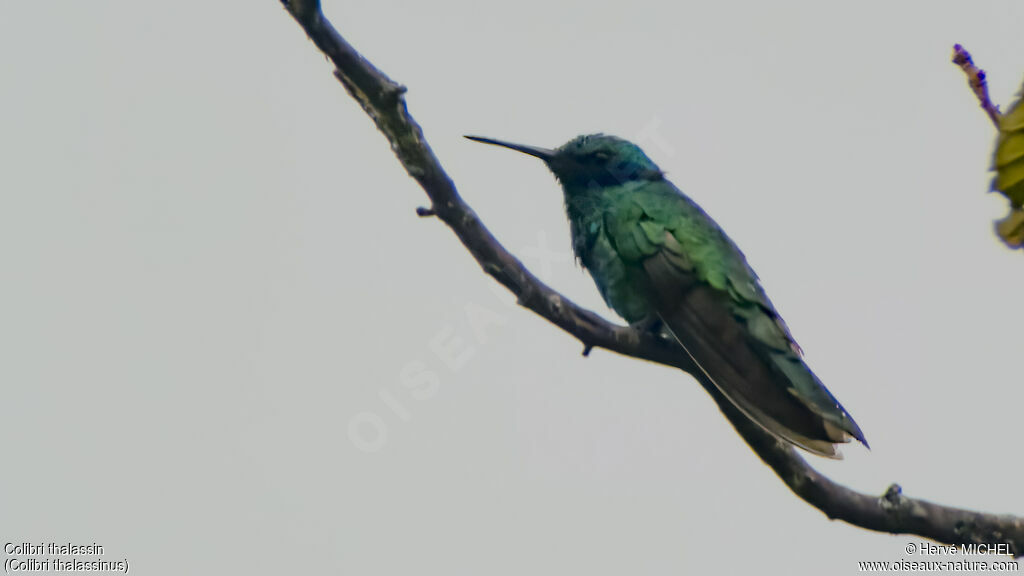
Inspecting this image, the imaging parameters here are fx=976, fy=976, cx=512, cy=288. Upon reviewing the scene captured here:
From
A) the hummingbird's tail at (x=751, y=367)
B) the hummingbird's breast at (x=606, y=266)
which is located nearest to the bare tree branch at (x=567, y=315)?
the hummingbird's tail at (x=751, y=367)

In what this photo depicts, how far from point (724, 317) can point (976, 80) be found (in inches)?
157

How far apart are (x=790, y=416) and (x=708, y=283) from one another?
1314 millimetres

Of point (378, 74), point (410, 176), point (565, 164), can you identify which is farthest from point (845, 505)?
point (565, 164)

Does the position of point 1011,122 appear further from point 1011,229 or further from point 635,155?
point 635,155

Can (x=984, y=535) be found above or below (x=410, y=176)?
below

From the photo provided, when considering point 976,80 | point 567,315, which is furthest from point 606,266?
point 976,80

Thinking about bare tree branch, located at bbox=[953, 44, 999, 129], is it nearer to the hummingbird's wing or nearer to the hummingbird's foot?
the hummingbird's wing

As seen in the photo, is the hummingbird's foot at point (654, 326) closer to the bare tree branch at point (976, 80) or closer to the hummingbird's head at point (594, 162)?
the hummingbird's head at point (594, 162)

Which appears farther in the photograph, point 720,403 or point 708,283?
point 708,283

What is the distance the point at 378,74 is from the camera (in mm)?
3998

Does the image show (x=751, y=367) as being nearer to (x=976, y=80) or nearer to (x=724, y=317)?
(x=724, y=317)

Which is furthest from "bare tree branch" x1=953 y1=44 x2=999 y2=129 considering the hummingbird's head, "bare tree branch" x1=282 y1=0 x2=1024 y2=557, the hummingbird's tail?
the hummingbird's head

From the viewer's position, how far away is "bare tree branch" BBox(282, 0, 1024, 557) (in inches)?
156

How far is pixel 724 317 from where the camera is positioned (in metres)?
6.20
